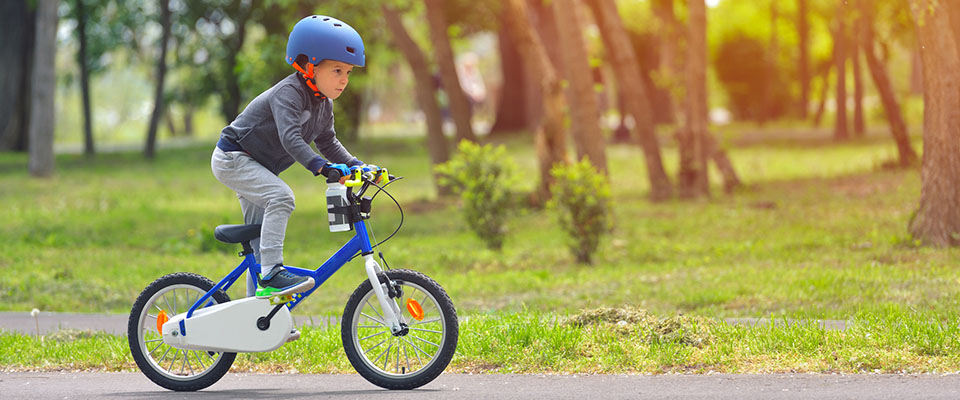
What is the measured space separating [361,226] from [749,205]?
13.2m

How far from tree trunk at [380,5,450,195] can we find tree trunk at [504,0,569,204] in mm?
2026

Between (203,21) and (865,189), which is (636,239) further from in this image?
(203,21)

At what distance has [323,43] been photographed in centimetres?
593

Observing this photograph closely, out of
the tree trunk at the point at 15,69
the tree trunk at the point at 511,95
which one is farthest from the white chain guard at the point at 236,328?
the tree trunk at the point at 511,95

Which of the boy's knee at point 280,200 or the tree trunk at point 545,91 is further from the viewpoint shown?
the tree trunk at point 545,91

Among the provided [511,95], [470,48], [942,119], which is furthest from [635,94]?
[470,48]

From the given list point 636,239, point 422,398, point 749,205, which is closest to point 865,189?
point 749,205

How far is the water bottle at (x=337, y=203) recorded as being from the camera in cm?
599

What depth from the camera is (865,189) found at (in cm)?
1930

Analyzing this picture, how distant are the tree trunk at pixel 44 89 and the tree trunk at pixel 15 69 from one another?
8554 mm

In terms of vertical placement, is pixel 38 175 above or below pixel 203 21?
below

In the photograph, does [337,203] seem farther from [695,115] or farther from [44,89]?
[44,89]

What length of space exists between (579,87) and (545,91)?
5.68ft

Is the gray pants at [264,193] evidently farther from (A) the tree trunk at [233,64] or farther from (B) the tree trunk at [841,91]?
(B) the tree trunk at [841,91]
